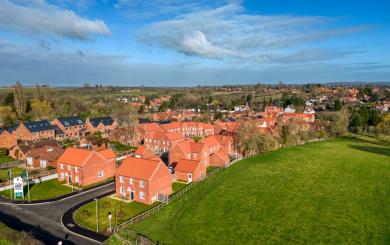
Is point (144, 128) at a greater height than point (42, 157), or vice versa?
point (144, 128)

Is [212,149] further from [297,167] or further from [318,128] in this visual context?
[318,128]

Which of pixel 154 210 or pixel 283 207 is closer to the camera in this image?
pixel 154 210

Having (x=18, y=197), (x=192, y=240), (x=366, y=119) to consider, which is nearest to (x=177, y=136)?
(x=18, y=197)

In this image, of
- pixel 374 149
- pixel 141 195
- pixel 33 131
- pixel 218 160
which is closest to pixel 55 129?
pixel 33 131

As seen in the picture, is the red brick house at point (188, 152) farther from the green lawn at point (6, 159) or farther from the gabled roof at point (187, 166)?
the green lawn at point (6, 159)

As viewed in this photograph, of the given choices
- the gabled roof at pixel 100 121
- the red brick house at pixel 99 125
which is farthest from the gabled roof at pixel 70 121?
the gabled roof at pixel 100 121

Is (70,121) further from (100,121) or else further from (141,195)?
(141,195)
